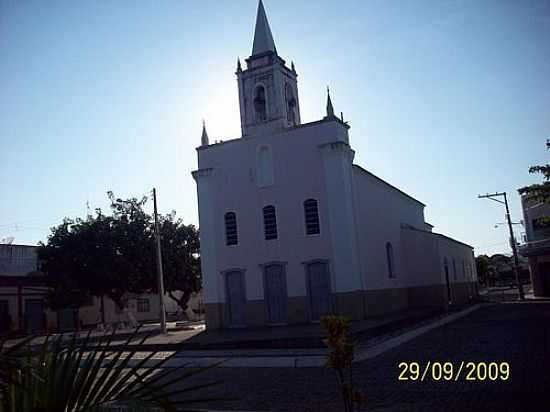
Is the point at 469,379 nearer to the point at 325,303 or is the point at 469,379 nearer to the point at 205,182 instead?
the point at 325,303

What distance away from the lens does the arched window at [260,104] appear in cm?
2782

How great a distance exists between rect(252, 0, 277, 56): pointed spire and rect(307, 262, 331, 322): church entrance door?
11.2 m

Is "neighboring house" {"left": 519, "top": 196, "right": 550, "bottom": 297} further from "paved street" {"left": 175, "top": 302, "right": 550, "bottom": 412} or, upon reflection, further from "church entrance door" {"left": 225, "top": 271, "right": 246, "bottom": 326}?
"paved street" {"left": 175, "top": 302, "right": 550, "bottom": 412}

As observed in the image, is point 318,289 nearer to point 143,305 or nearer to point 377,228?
point 377,228

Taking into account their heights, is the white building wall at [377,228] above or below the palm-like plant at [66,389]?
above

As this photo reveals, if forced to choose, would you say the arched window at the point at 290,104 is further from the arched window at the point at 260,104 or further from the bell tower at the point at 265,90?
the arched window at the point at 260,104

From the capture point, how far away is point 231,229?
2691 centimetres

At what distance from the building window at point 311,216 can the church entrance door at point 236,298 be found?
13.2ft

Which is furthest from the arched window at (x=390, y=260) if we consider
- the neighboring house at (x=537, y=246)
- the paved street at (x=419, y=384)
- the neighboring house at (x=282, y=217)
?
the neighboring house at (x=537, y=246)

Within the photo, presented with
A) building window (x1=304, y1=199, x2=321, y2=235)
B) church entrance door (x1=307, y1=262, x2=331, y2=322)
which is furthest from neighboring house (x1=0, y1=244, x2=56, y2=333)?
building window (x1=304, y1=199, x2=321, y2=235)

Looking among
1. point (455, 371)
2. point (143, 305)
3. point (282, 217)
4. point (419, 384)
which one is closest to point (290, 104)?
point (282, 217)

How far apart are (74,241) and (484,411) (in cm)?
3209

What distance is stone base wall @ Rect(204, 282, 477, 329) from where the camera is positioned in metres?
24.0

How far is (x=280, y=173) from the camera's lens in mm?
26047
